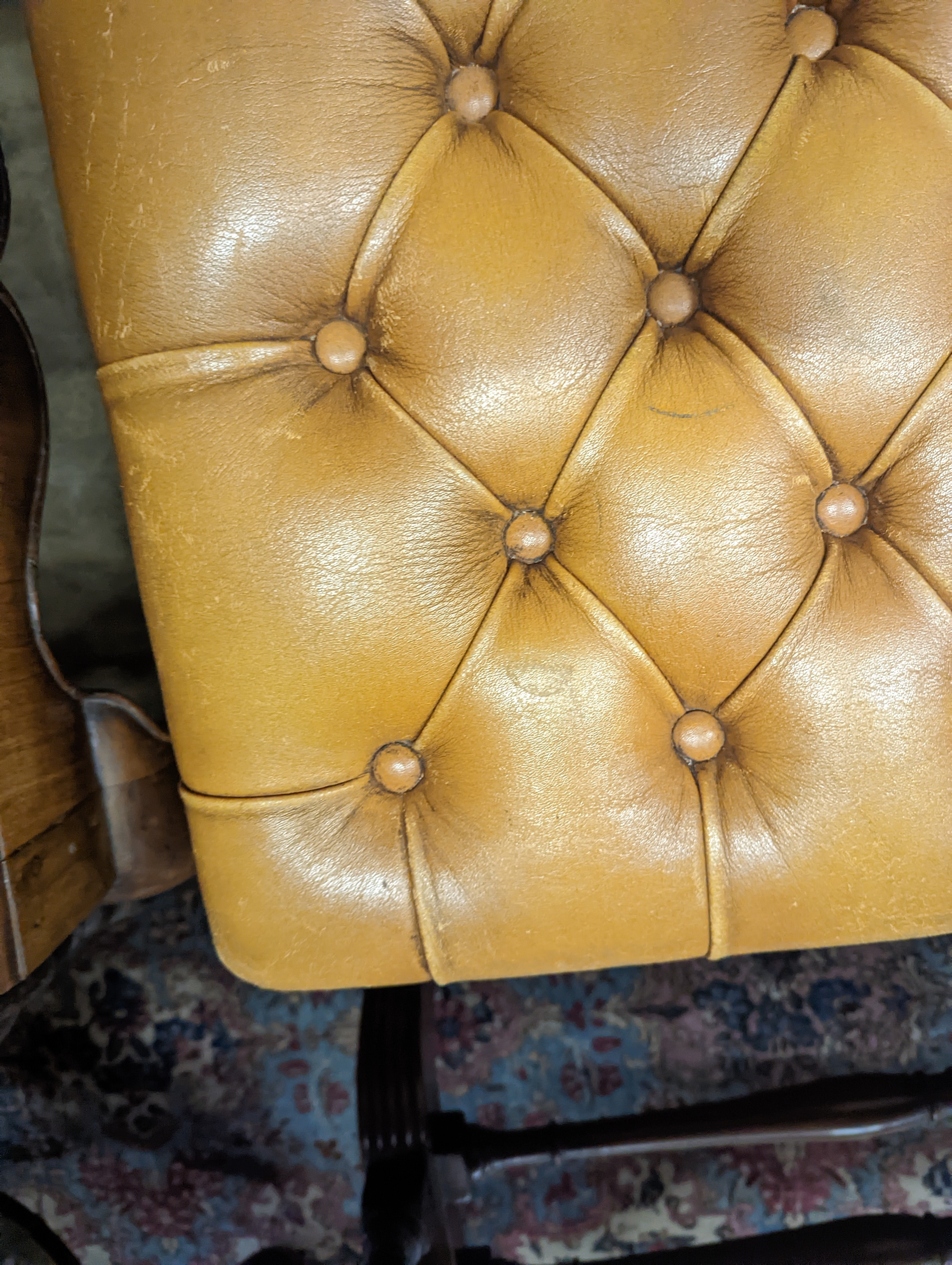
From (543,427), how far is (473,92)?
0.13 meters

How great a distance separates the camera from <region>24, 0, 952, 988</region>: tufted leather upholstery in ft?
0.99

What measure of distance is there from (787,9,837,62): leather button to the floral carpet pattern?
51 cm

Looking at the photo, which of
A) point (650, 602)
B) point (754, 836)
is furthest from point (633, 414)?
point (754, 836)

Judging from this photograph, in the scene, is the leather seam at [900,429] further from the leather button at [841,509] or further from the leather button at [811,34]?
the leather button at [811,34]

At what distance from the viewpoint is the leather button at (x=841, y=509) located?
1.06ft

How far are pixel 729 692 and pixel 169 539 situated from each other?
0.78 ft

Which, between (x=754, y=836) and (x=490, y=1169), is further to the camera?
(x=490, y=1169)

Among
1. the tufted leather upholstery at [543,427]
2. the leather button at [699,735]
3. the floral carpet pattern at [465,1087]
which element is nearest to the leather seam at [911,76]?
the tufted leather upholstery at [543,427]

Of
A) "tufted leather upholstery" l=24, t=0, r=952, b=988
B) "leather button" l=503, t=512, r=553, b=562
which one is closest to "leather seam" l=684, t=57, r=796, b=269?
"tufted leather upholstery" l=24, t=0, r=952, b=988

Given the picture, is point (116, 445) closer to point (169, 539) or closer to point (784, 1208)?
point (169, 539)

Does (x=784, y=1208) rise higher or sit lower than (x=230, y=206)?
lower

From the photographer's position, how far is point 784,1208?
54 centimetres

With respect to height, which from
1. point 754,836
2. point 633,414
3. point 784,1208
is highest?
point 633,414

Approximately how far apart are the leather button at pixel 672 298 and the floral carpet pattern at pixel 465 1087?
43 centimetres
